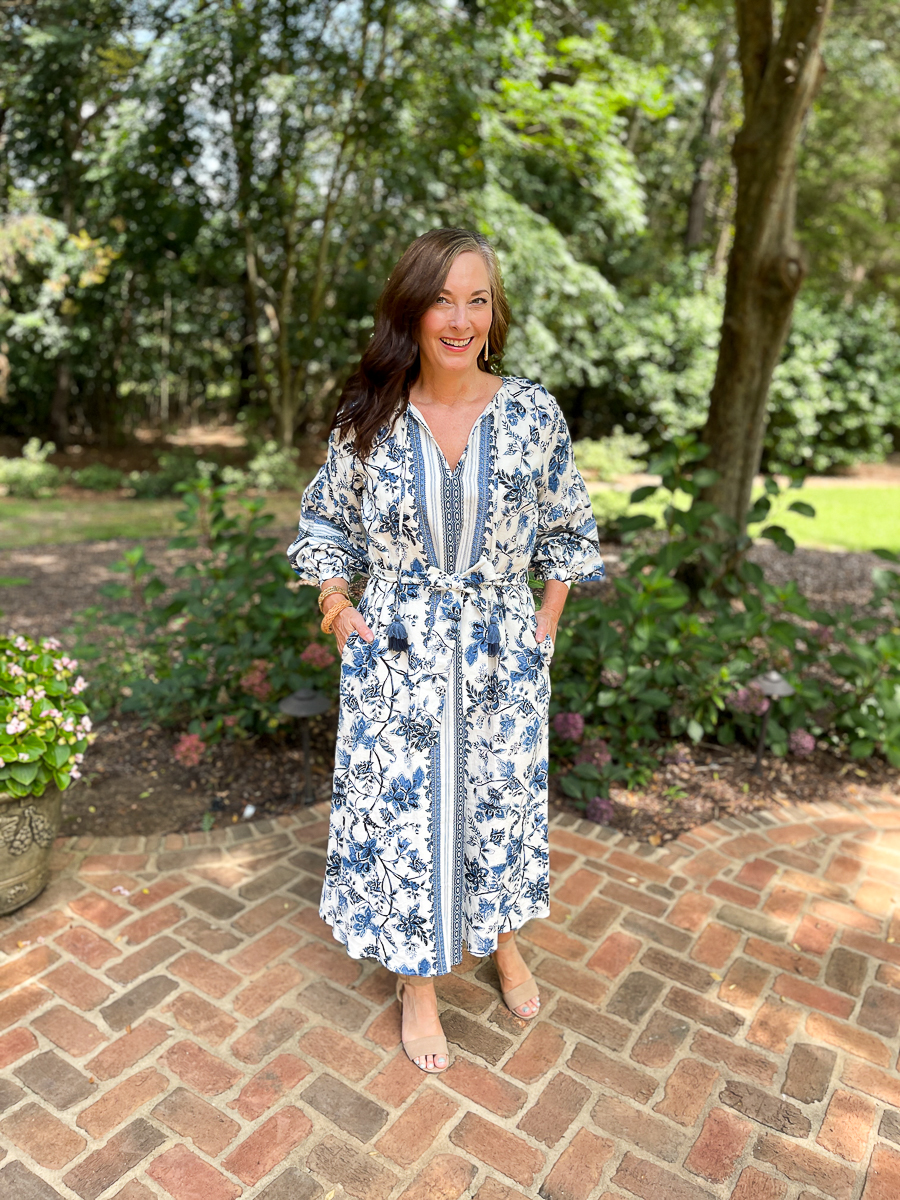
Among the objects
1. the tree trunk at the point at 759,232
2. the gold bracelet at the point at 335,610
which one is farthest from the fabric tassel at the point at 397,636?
the tree trunk at the point at 759,232

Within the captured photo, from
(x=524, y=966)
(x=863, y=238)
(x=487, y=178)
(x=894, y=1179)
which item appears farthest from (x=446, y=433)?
(x=863, y=238)

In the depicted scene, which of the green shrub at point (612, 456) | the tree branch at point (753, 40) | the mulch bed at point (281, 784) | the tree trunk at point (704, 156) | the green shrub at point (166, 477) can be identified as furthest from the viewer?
the tree trunk at point (704, 156)

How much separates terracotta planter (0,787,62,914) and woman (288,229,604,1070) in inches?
37.3

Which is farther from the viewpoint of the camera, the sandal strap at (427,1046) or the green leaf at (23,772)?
the green leaf at (23,772)

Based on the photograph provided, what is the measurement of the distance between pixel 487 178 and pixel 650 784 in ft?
23.8

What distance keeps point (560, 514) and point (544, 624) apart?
0.89 ft

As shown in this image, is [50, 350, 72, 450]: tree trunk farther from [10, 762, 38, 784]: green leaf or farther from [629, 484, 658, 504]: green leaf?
[10, 762, 38, 784]: green leaf

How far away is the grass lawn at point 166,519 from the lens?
7.49 m

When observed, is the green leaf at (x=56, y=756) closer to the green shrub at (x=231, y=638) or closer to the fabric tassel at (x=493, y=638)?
the green shrub at (x=231, y=638)

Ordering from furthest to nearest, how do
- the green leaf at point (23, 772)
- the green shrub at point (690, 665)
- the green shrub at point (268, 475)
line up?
1. the green shrub at point (268, 475)
2. the green shrub at point (690, 665)
3. the green leaf at point (23, 772)

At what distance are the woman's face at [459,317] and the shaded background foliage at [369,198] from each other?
6320mm

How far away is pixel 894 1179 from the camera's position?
1752mm

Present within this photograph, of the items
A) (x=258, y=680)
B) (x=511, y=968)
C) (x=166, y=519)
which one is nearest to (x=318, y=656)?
(x=258, y=680)

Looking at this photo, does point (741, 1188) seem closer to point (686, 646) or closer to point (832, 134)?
point (686, 646)
